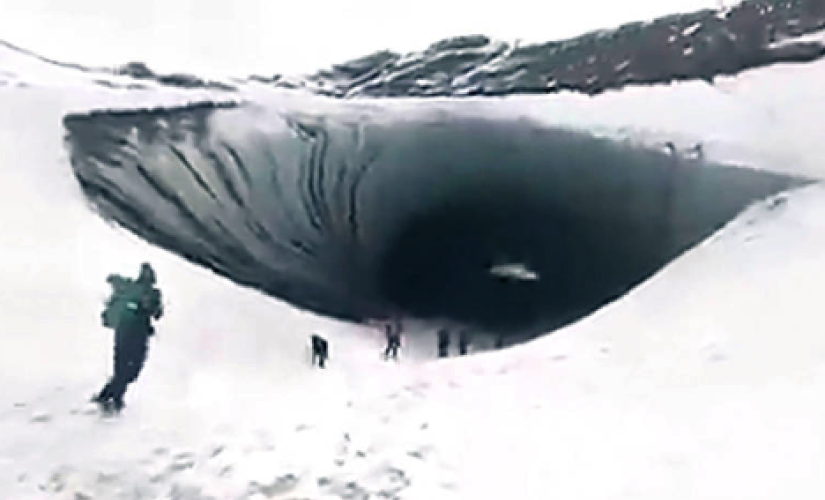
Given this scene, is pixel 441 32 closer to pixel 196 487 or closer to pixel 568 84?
pixel 568 84

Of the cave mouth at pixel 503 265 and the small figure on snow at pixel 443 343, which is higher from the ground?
the cave mouth at pixel 503 265

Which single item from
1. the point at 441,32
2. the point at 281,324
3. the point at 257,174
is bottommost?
the point at 281,324

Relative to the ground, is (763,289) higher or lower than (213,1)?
lower

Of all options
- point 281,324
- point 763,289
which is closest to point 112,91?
point 281,324

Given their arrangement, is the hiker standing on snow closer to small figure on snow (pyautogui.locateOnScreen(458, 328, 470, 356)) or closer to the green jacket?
the green jacket

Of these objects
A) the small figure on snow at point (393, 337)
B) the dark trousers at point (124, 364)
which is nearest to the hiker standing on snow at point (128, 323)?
the dark trousers at point (124, 364)

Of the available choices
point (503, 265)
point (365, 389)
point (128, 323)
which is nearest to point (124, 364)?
point (128, 323)

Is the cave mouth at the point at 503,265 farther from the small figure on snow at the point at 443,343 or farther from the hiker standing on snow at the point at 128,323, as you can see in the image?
the hiker standing on snow at the point at 128,323
